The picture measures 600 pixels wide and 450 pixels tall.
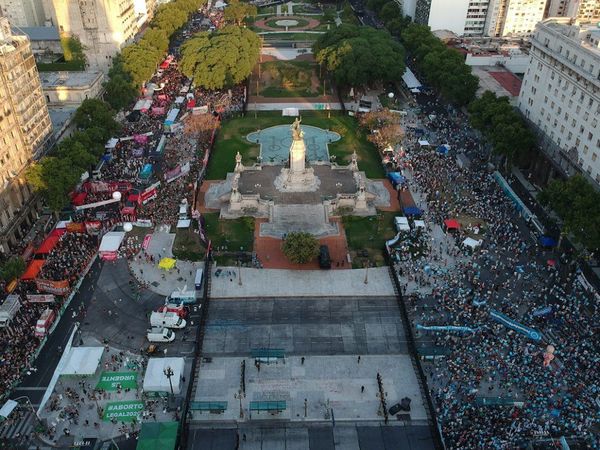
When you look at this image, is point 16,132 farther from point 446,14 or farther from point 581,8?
point 581,8

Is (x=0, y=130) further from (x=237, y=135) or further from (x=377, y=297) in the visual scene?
(x=377, y=297)

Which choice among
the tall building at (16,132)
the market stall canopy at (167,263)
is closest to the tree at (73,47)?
the tall building at (16,132)

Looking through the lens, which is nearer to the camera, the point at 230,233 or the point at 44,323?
the point at 44,323

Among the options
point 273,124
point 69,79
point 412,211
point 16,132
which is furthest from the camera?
point 273,124

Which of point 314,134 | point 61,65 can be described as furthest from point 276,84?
point 61,65

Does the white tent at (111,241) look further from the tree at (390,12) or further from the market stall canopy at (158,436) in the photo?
the tree at (390,12)

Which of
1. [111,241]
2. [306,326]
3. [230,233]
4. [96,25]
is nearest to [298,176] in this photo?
[230,233]
